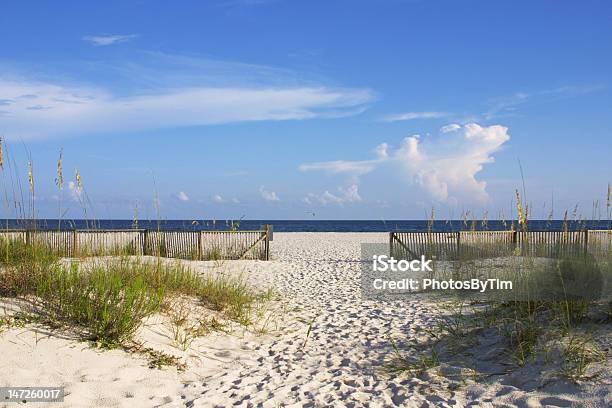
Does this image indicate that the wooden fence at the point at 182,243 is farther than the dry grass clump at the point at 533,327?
Yes

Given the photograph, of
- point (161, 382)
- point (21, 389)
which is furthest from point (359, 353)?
point (21, 389)

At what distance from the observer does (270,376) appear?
16.3 feet

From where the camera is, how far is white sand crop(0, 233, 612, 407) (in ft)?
13.9

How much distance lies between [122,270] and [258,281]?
4456mm

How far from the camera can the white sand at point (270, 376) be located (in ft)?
13.9

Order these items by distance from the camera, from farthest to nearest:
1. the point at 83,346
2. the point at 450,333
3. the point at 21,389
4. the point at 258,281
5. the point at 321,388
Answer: the point at 258,281 → the point at 450,333 → the point at 83,346 → the point at 321,388 → the point at 21,389

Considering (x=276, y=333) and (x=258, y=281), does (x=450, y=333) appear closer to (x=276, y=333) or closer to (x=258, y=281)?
(x=276, y=333)

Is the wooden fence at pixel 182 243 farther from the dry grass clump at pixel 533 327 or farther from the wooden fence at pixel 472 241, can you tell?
the dry grass clump at pixel 533 327

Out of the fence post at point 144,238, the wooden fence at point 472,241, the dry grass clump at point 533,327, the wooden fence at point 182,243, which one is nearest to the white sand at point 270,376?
the dry grass clump at point 533,327

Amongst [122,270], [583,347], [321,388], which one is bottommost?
[321,388]

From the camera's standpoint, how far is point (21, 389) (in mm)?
4309

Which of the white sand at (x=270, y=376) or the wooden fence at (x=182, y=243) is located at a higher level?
the wooden fence at (x=182, y=243)

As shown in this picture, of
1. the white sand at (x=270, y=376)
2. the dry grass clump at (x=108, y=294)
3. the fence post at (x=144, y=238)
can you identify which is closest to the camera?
the white sand at (x=270, y=376)

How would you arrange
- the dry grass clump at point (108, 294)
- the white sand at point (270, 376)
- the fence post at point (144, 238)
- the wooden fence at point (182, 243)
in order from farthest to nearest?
the fence post at point (144, 238), the wooden fence at point (182, 243), the dry grass clump at point (108, 294), the white sand at point (270, 376)
